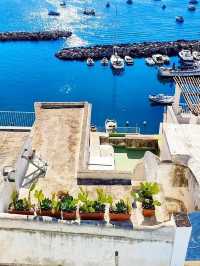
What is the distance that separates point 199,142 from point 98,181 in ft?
20.4

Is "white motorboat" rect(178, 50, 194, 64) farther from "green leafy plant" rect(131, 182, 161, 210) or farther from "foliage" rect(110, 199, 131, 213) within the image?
"foliage" rect(110, 199, 131, 213)

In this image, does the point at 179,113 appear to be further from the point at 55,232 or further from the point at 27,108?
the point at 27,108

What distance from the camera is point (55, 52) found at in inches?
3551

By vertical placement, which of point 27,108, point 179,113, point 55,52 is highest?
point 179,113

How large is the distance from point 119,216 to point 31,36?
84851 millimetres

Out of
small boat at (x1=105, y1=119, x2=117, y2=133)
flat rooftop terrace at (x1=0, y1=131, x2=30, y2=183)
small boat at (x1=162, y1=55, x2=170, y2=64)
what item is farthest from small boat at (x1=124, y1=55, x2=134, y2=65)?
flat rooftop terrace at (x1=0, y1=131, x2=30, y2=183)

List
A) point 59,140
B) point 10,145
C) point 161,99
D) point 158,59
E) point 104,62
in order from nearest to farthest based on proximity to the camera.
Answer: point 10,145 → point 59,140 → point 161,99 → point 104,62 → point 158,59

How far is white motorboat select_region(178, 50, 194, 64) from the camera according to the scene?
8287 cm

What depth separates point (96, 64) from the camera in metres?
84.6

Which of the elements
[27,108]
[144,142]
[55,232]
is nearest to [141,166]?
[144,142]

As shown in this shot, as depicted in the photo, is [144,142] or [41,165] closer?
[41,165]

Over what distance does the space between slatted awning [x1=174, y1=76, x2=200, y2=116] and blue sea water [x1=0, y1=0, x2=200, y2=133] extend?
1318 inches

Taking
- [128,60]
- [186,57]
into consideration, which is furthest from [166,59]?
[128,60]

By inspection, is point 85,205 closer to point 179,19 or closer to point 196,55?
point 196,55
